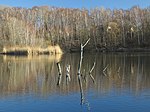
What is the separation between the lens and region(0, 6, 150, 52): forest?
89969 millimetres

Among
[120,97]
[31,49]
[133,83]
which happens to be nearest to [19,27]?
[31,49]

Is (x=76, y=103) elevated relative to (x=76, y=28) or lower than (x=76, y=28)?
lower

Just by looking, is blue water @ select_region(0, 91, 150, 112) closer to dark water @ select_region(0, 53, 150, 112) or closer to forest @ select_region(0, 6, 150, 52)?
dark water @ select_region(0, 53, 150, 112)

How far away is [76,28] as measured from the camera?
10694 centimetres

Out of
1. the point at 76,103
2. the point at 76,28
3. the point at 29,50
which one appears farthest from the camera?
the point at 76,28

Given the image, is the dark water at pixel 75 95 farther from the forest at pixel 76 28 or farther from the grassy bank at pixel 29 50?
the forest at pixel 76 28

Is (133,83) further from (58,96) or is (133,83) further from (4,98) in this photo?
(4,98)

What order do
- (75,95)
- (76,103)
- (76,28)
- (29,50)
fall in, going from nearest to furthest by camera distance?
(76,103)
(75,95)
(29,50)
(76,28)

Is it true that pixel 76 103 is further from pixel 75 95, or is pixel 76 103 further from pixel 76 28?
pixel 76 28

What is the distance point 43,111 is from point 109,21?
8925cm

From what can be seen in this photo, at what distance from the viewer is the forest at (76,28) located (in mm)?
89969

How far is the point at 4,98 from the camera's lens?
23.1 meters

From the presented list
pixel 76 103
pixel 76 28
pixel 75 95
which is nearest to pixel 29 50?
pixel 76 28

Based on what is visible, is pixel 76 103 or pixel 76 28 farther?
pixel 76 28
